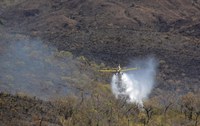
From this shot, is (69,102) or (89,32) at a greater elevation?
(69,102)

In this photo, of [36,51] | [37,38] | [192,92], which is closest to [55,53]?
[36,51]

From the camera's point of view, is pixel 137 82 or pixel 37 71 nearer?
pixel 37 71

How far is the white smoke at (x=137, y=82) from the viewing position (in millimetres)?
124812

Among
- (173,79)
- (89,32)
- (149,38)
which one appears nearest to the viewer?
(173,79)

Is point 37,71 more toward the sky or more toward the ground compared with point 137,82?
more toward the sky

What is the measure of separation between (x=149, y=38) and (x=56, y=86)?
69.9 m

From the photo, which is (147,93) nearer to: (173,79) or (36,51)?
(173,79)

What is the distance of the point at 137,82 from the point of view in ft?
461

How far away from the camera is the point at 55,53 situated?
158m

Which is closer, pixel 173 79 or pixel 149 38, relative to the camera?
pixel 173 79

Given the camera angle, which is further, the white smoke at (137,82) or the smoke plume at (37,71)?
the white smoke at (137,82)

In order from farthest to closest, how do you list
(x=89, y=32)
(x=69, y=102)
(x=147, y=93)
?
(x=89, y=32), (x=147, y=93), (x=69, y=102)

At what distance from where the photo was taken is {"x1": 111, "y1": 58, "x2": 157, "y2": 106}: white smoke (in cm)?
12481

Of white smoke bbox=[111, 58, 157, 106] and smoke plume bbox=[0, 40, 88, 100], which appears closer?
smoke plume bbox=[0, 40, 88, 100]
